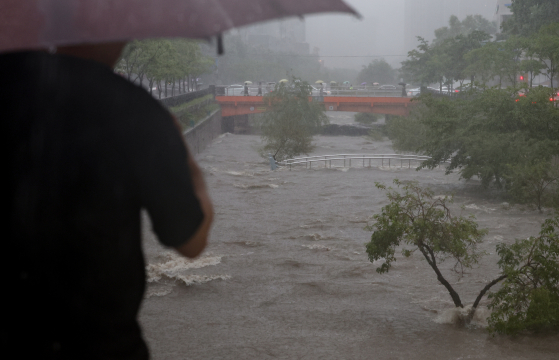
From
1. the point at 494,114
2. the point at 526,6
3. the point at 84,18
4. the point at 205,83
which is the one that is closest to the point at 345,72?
the point at 205,83

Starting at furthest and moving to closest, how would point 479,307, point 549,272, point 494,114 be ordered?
1. point 494,114
2. point 479,307
3. point 549,272

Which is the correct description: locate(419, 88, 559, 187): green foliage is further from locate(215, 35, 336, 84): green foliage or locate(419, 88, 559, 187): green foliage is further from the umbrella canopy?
locate(215, 35, 336, 84): green foliage

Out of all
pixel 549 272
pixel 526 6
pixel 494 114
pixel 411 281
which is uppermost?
pixel 526 6

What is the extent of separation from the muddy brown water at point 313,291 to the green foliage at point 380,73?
89320 mm

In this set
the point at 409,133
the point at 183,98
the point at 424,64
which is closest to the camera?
the point at 409,133

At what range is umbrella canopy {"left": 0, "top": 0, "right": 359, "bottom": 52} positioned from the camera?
4.56 ft

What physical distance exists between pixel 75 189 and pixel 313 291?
43.6 feet

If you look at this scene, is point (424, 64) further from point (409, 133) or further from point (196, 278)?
point (196, 278)

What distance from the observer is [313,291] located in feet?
47.3

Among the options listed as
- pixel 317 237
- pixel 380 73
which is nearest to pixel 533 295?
pixel 317 237

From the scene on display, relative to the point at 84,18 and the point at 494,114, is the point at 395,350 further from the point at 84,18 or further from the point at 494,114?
the point at 494,114

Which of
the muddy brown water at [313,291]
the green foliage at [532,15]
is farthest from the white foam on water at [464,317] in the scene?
the green foliage at [532,15]

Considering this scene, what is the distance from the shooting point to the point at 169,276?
1517 cm

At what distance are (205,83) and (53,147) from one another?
85.6 meters
